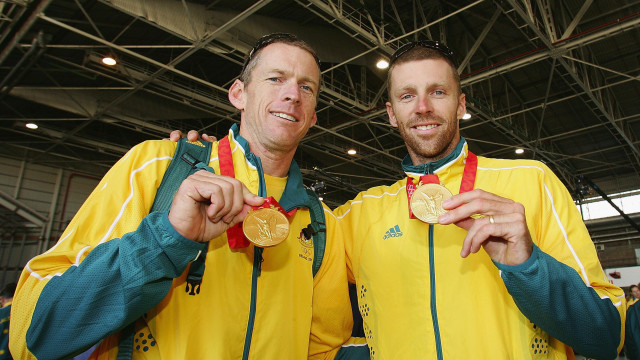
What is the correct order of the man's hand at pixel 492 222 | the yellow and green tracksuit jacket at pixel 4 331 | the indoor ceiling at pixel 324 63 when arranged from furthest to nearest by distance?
the indoor ceiling at pixel 324 63 < the yellow and green tracksuit jacket at pixel 4 331 < the man's hand at pixel 492 222

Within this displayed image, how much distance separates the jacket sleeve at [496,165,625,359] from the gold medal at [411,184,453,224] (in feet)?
1.30

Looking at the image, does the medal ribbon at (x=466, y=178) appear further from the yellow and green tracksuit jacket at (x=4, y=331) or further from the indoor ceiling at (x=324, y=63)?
the indoor ceiling at (x=324, y=63)

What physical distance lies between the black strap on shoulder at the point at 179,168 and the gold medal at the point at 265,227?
383mm

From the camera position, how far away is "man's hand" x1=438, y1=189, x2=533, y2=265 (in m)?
1.48

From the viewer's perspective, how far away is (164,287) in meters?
1.40

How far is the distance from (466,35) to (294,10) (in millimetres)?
5880

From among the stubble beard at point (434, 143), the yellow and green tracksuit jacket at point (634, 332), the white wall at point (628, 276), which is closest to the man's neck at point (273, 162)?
the stubble beard at point (434, 143)

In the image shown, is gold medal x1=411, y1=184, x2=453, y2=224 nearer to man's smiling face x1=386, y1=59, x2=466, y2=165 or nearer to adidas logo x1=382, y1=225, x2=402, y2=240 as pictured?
adidas logo x1=382, y1=225, x2=402, y2=240

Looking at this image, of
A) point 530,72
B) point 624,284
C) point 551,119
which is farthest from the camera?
point 624,284

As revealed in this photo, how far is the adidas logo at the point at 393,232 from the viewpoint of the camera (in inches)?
87.8

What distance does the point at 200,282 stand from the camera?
1655mm

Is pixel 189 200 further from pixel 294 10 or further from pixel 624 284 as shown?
pixel 624 284

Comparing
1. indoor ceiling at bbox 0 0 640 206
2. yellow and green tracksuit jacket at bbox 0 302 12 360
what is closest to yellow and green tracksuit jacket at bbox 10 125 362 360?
yellow and green tracksuit jacket at bbox 0 302 12 360

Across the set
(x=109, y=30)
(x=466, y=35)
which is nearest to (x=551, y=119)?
(x=466, y=35)
